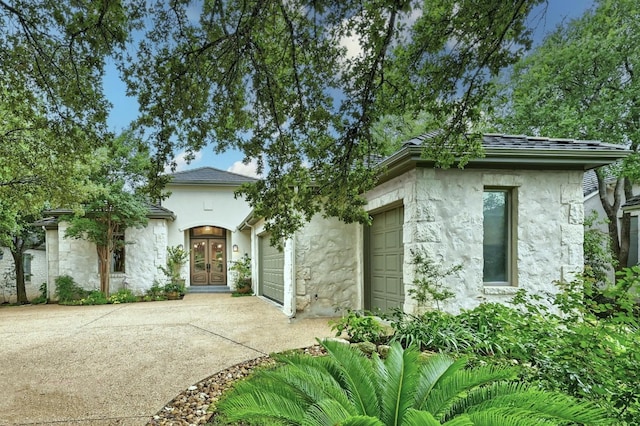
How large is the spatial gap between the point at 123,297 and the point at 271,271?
5112 millimetres

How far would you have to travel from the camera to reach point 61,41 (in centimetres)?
425

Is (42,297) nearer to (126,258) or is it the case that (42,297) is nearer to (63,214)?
(126,258)

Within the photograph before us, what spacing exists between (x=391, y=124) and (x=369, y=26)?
1303 cm

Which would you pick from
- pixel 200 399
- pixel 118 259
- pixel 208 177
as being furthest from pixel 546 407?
pixel 208 177

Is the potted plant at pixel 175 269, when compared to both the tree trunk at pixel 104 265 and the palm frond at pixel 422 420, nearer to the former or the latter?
the tree trunk at pixel 104 265

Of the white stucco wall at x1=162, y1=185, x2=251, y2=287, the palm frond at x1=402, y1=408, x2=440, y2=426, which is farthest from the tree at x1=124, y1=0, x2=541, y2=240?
the white stucco wall at x1=162, y1=185, x2=251, y2=287

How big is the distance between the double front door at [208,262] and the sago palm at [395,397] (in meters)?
14.0

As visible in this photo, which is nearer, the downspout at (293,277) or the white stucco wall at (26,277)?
the downspout at (293,277)

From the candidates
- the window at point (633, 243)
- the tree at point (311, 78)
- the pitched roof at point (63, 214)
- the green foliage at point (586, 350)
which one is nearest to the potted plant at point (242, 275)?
the pitched roof at point (63, 214)

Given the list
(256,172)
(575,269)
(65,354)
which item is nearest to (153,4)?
(256,172)

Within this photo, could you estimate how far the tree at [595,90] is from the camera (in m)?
10.3

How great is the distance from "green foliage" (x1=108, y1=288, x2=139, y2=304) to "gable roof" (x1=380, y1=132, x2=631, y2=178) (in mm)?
10217

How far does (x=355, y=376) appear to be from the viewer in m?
2.48

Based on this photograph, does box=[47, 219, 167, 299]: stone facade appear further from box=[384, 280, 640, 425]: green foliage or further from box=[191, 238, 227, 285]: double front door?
box=[384, 280, 640, 425]: green foliage
